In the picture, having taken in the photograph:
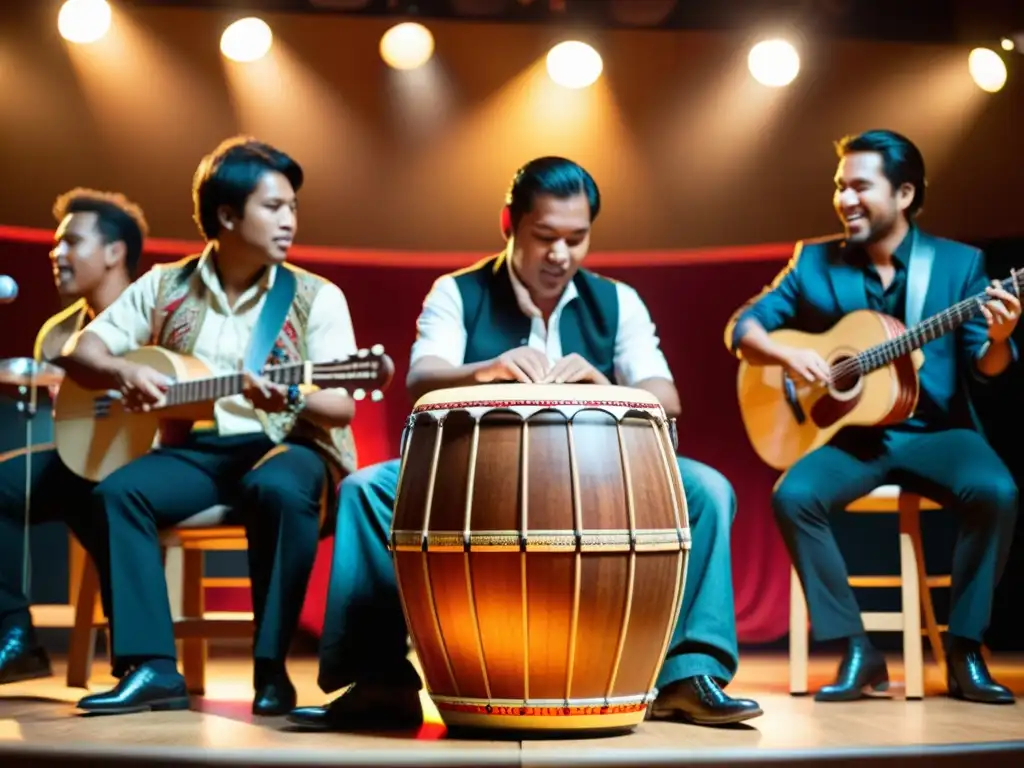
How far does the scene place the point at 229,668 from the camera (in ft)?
12.9

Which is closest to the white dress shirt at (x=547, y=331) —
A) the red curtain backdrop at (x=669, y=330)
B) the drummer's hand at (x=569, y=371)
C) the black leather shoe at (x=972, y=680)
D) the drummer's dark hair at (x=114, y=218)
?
the drummer's hand at (x=569, y=371)

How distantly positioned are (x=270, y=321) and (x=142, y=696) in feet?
3.03

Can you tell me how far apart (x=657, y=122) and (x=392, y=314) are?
4.04ft

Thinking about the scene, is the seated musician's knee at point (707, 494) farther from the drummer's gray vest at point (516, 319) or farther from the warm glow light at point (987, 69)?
the warm glow light at point (987, 69)

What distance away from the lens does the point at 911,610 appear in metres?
3.10

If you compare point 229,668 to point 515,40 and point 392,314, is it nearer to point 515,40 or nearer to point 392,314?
point 392,314

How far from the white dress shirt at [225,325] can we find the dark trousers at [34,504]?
364mm

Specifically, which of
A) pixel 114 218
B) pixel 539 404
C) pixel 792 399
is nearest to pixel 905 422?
pixel 792 399

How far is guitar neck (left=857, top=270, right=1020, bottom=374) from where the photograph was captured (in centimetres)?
300

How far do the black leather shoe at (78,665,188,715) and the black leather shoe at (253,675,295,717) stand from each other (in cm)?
19

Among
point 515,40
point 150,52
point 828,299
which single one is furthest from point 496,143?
point 828,299

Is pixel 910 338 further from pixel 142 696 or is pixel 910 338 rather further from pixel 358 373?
pixel 142 696

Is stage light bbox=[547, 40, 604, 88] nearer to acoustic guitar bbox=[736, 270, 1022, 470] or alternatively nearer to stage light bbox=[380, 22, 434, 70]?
stage light bbox=[380, 22, 434, 70]

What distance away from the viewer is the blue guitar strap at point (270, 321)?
Result: 300cm
